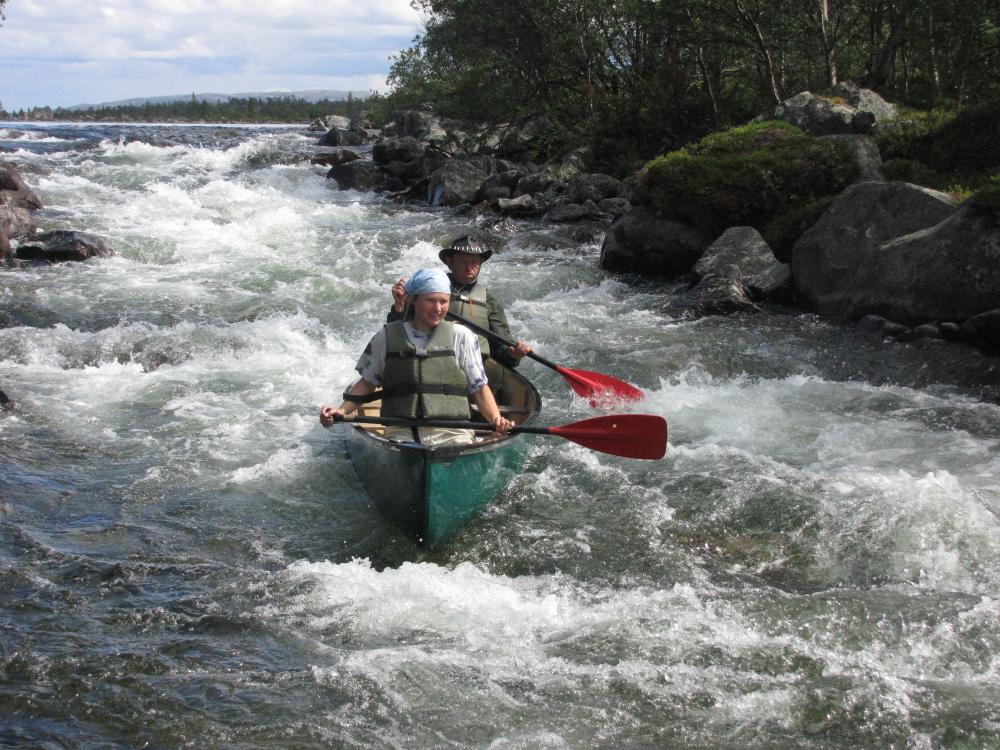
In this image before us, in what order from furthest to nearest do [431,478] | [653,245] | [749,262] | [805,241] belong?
[653,245] < [749,262] < [805,241] < [431,478]

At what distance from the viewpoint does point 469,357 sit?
18.4 feet

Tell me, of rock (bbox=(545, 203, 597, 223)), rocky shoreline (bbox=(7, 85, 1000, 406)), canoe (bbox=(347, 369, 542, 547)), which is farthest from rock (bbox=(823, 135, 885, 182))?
canoe (bbox=(347, 369, 542, 547))

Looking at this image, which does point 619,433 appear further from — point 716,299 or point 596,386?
point 716,299

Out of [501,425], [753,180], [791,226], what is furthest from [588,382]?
[753,180]

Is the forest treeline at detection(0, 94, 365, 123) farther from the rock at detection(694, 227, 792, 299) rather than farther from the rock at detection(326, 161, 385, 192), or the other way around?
the rock at detection(694, 227, 792, 299)

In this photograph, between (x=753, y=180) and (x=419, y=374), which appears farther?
(x=753, y=180)

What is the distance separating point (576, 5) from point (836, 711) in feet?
67.1

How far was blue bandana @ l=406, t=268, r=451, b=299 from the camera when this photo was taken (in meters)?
5.24

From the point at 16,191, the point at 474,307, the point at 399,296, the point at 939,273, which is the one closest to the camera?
the point at 399,296

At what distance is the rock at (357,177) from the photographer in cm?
2277

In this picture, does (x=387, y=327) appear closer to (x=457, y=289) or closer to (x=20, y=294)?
(x=457, y=289)

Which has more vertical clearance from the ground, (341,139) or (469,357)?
(341,139)

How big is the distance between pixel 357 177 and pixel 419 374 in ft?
60.3

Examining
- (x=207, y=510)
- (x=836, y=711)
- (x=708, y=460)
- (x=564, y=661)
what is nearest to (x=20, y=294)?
(x=207, y=510)
